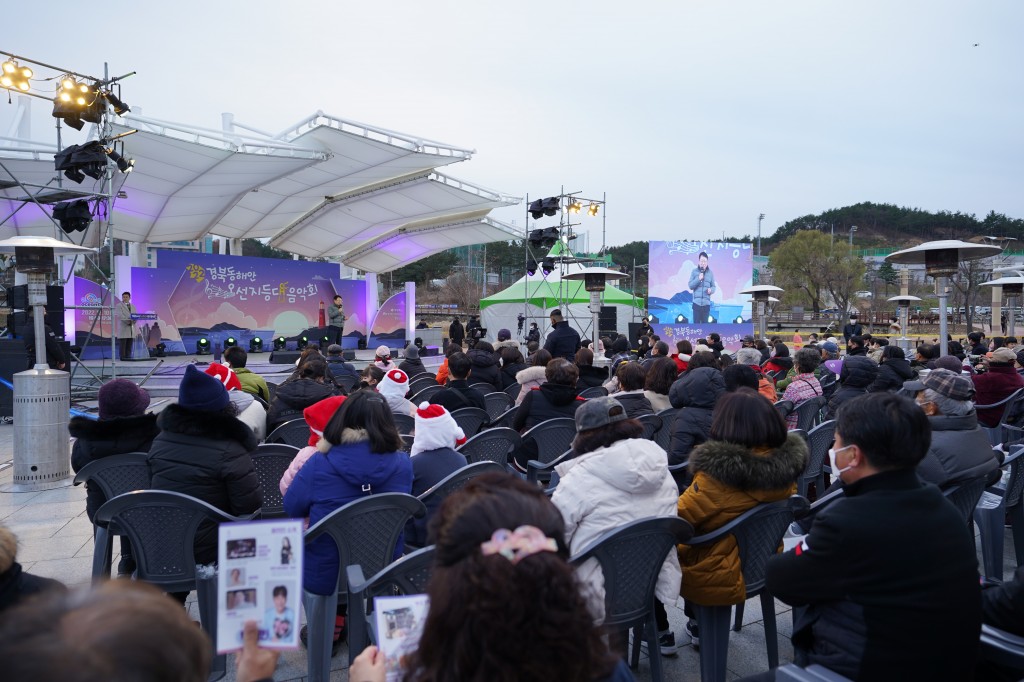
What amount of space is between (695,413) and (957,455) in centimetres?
128

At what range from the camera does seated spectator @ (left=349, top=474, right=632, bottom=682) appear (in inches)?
37.7

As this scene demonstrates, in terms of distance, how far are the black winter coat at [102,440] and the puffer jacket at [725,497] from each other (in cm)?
264

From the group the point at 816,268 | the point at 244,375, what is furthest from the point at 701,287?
the point at 816,268

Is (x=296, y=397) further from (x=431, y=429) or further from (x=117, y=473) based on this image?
(x=431, y=429)

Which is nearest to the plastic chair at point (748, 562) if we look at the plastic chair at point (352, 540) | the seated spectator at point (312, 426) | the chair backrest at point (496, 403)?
the plastic chair at point (352, 540)

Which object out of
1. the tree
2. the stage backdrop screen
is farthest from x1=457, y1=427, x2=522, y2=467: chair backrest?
the tree

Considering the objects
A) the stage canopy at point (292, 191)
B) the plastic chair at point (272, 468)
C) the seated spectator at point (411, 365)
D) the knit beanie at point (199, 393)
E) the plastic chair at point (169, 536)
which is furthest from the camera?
the stage canopy at point (292, 191)

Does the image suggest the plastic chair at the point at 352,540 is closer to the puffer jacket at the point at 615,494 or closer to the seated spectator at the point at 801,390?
the puffer jacket at the point at 615,494

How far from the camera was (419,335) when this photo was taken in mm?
22453

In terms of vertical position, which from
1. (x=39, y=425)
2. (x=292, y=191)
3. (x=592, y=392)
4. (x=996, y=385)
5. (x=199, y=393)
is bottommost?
(x=39, y=425)

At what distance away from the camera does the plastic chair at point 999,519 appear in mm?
3381

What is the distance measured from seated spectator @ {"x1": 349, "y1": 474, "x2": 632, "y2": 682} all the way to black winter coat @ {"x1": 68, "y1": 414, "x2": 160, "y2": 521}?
9.16 feet

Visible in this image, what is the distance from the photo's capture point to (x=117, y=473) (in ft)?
10.2

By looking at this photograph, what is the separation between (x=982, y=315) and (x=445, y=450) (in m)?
44.4
